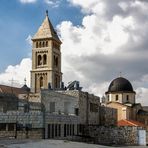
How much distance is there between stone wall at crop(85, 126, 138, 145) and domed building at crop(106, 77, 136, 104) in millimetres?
25695

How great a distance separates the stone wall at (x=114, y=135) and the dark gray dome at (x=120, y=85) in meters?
26.4

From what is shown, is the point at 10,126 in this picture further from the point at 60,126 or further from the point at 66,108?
the point at 66,108

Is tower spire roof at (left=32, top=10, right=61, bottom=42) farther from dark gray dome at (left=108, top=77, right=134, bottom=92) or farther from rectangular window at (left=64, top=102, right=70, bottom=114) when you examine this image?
rectangular window at (left=64, top=102, right=70, bottom=114)

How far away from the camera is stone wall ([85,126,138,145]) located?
174ft

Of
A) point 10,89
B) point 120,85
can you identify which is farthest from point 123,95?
point 10,89

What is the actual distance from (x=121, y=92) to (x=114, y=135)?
1058 inches

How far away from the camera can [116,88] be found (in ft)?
262

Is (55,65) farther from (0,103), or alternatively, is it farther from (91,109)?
(0,103)

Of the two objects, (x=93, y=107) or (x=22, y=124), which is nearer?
(x=22, y=124)

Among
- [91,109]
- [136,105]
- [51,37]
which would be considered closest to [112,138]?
[91,109]

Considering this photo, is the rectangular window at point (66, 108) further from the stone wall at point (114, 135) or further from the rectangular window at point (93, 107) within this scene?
the rectangular window at point (93, 107)

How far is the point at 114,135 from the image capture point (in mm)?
53750

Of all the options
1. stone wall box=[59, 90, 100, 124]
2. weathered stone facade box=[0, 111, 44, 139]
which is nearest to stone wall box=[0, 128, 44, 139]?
weathered stone facade box=[0, 111, 44, 139]

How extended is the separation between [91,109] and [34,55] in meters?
38.6
